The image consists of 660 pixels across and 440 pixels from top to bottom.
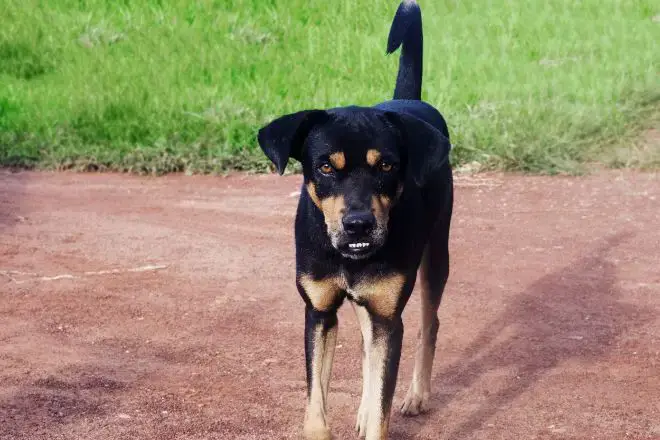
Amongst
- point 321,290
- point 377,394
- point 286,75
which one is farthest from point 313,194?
point 286,75

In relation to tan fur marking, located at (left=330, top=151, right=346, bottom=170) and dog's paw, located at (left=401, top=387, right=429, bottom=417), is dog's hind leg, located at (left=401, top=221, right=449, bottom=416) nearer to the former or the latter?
dog's paw, located at (left=401, top=387, right=429, bottom=417)

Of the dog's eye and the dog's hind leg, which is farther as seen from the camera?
the dog's hind leg

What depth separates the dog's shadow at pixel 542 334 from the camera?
17.1 feet

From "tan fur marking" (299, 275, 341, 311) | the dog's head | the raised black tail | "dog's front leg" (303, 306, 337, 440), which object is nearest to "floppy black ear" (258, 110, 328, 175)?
the dog's head

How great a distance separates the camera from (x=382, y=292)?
164 inches

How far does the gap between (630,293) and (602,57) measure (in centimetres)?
538

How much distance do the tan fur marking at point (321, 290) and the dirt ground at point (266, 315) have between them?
790mm

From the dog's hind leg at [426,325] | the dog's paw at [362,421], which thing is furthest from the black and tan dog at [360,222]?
the dog's hind leg at [426,325]

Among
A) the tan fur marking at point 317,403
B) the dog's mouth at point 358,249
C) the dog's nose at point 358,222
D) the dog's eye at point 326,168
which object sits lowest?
the tan fur marking at point 317,403

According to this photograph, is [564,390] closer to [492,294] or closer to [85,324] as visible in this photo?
[492,294]

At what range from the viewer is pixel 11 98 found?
36.7 feet

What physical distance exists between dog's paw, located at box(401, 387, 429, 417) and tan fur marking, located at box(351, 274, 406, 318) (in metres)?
0.96

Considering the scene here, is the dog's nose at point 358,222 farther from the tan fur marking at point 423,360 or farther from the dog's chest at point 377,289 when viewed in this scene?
the tan fur marking at point 423,360

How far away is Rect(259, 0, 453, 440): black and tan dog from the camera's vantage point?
3934 mm
